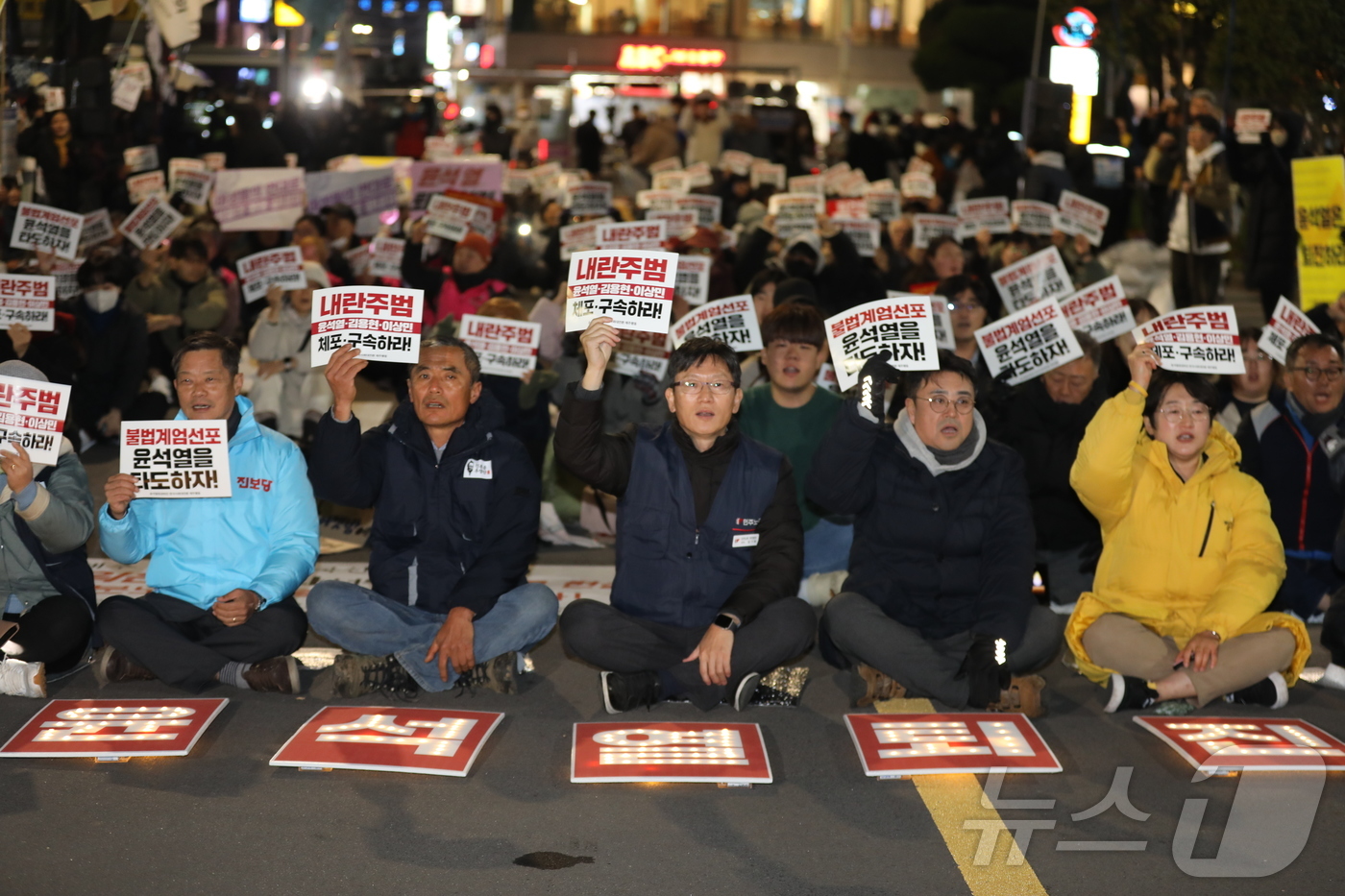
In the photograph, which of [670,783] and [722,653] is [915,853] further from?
[722,653]

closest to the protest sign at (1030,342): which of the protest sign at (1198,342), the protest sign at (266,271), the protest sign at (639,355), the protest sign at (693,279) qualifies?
the protest sign at (1198,342)

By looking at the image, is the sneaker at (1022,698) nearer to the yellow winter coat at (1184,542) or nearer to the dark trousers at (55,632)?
the yellow winter coat at (1184,542)

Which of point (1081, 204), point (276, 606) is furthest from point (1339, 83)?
point (276, 606)

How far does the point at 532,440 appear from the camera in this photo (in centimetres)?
787

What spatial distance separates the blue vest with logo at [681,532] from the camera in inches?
209

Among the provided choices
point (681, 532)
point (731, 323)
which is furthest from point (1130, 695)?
point (731, 323)

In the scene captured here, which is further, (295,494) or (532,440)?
(532,440)

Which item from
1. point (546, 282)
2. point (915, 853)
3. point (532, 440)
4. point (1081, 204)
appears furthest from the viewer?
point (546, 282)

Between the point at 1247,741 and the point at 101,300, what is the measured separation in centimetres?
764

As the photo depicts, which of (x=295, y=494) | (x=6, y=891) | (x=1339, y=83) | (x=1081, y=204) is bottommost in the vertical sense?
(x=6, y=891)

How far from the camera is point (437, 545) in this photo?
552 centimetres

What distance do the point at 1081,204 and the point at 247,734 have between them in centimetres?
856

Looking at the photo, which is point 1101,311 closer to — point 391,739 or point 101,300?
point 391,739

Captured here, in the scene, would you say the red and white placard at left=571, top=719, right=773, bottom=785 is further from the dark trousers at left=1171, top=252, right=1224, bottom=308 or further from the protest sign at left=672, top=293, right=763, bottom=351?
the dark trousers at left=1171, top=252, right=1224, bottom=308
